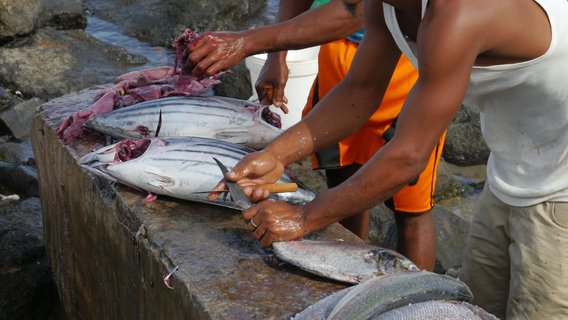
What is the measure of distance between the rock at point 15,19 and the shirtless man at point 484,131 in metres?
7.47

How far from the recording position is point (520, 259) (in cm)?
319

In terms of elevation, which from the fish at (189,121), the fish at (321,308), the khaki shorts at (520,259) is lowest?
the khaki shorts at (520,259)

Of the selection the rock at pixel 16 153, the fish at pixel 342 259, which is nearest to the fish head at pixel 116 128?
the fish at pixel 342 259

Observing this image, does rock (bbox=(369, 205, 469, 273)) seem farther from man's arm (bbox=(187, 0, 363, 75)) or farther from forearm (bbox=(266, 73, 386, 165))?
forearm (bbox=(266, 73, 386, 165))

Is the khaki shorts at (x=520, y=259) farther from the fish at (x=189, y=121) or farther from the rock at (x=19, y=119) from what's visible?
the rock at (x=19, y=119)

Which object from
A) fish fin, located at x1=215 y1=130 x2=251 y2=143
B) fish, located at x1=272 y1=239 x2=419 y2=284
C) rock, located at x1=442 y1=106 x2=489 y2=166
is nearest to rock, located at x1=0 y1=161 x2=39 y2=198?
fish fin, located at x1=215 y1=130 x2=251 y2=143

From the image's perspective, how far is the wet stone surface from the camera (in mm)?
2832

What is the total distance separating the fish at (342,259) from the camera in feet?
9.11

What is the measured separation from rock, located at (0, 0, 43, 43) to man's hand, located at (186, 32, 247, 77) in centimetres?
686

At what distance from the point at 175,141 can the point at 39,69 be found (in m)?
6.29

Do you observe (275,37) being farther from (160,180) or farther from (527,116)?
(527,116)

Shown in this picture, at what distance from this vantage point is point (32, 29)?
10.0 m

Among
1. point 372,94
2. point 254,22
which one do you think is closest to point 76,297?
point 372,94

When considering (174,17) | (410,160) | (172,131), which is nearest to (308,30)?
(172,131)
